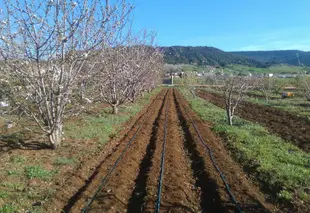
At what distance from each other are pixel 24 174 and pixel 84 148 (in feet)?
10.6

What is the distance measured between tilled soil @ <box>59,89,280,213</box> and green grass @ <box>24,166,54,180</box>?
1.08 metres

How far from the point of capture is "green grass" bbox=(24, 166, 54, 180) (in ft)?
24.6

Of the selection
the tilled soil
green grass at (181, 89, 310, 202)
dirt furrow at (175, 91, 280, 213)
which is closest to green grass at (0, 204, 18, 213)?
the tilled soil

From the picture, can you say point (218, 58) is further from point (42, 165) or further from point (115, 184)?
point (115, 184)

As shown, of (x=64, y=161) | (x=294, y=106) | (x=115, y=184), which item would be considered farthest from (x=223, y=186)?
(x=294, y=106)

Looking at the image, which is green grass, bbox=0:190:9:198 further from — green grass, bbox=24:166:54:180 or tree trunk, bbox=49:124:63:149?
tree trunk, bbox=49:124:63:149

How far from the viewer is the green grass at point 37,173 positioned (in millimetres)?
7489

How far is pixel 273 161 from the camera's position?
9.48 metres

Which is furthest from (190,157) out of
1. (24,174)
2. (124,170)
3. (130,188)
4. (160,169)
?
(24,174)

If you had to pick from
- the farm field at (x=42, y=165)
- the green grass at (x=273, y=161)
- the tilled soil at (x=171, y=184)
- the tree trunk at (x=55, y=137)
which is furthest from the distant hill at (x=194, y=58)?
the tree trunk at (x=55, y=137)

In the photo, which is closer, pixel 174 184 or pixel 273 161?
pixel 174 184

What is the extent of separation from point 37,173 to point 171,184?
11.1 feet

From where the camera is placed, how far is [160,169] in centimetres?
880

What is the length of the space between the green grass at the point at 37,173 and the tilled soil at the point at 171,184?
3.56ft
